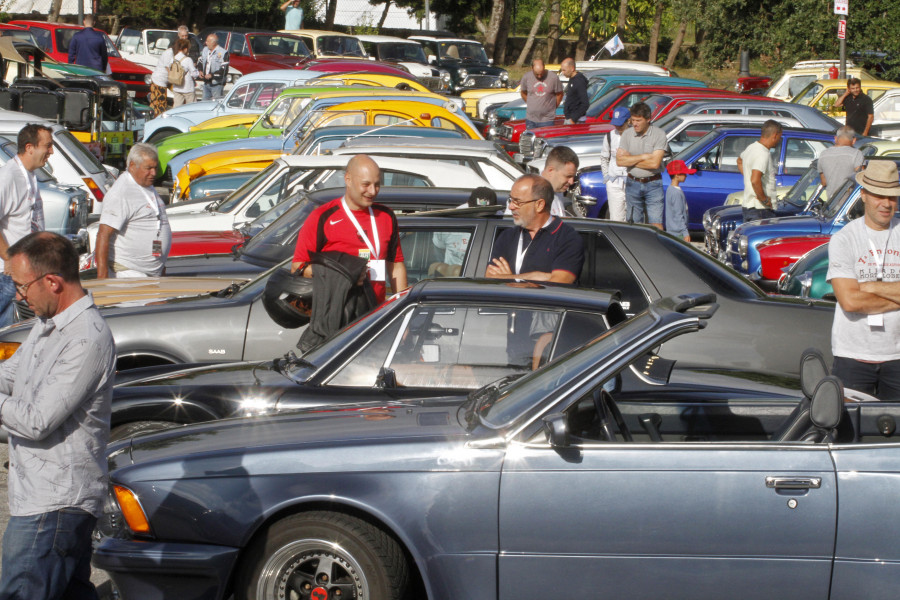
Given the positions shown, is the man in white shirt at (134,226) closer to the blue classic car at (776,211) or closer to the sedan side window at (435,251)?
the sedan side window at (435,251)

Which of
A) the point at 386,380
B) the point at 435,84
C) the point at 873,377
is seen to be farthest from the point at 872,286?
the point at 435,84

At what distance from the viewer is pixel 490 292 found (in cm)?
514

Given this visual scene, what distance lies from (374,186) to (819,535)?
350cm

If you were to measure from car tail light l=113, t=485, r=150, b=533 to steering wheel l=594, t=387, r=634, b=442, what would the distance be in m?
1.74

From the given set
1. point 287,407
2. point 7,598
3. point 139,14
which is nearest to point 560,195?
point 287,407

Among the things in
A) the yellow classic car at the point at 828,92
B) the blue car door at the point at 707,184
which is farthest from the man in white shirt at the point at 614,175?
the yellow classic car at the point at 828,92

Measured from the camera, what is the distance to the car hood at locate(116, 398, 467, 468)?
398 cm

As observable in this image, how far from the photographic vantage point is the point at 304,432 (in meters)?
4.11

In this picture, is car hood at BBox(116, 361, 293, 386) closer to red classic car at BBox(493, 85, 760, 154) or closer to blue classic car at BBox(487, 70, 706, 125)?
red classic car at BBox(493, 85, 760, 154)

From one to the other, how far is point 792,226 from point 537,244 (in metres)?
6.20

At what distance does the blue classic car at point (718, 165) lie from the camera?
14.7 m

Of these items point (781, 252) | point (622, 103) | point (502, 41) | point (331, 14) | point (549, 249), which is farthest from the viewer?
point (331, 14)

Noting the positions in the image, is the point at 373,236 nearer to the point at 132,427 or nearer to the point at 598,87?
the point at 132,427

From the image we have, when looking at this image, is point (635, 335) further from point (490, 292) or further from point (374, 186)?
point (374, 186)
